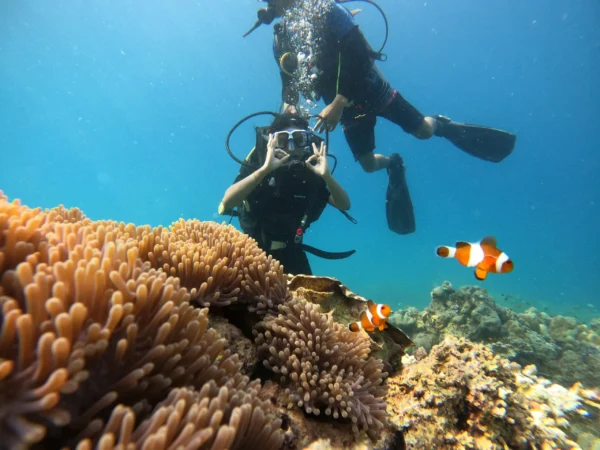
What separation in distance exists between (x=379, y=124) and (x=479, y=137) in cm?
6860

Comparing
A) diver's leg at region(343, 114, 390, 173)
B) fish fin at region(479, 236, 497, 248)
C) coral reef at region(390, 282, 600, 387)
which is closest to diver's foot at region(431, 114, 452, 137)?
Answer: diver's leg at region(343, 114, 390, 173)

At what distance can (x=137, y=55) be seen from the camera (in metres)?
84.2

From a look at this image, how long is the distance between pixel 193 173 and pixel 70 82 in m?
44.8

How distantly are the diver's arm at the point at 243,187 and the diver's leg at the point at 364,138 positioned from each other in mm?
4230

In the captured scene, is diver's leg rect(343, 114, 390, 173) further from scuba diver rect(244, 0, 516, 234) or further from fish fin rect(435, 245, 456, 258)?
fish fin rect(435, 245, 456, 258)

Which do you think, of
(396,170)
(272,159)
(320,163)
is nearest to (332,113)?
(320,163)

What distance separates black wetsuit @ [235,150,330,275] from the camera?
17.7 feet

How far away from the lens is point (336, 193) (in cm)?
546

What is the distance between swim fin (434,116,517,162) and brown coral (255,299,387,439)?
8959mm

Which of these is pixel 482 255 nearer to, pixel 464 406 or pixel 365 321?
pixel 365 321

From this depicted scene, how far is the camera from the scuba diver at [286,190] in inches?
202

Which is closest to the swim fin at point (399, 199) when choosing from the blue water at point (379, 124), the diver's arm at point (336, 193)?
the diver's arm at point (336, 193)

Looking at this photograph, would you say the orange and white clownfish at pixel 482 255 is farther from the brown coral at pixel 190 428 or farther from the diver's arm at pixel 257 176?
the diver's arm at pixel 257 176

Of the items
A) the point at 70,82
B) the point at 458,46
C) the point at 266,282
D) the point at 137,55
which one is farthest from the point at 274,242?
the point at 70,82
